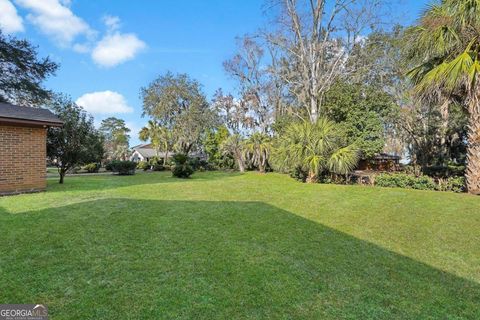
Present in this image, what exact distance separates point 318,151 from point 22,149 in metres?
10.9

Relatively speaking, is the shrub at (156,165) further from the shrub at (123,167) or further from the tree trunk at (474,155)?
the tree trunk at (474,155)

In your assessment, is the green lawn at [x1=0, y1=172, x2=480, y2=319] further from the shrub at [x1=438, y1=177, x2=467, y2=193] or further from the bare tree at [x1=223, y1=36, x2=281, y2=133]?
the bare tree at [x1=223, y1=36, x2=281, y2=133]

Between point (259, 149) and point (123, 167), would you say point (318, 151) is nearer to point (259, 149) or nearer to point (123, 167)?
point (259, 149)

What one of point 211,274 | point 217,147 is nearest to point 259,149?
point 217,147

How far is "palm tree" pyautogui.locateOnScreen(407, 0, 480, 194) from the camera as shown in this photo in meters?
8.27

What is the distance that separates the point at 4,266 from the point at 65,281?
915 mm

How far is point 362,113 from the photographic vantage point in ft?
50.9

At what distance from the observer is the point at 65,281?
2.82m

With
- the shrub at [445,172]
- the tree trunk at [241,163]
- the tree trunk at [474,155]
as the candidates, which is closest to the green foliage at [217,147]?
the tree trunk at [241,163]

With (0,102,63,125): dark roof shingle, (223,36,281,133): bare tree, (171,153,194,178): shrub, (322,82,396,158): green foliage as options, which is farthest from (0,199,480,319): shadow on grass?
(223,36,281,133): bare tree

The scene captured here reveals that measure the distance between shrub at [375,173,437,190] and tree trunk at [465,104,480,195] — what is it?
4.07 ft

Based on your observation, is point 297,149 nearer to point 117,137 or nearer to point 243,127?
point 243,127

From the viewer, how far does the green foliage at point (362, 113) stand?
15.4 meters

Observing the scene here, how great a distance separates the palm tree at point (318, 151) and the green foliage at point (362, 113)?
3371mm
